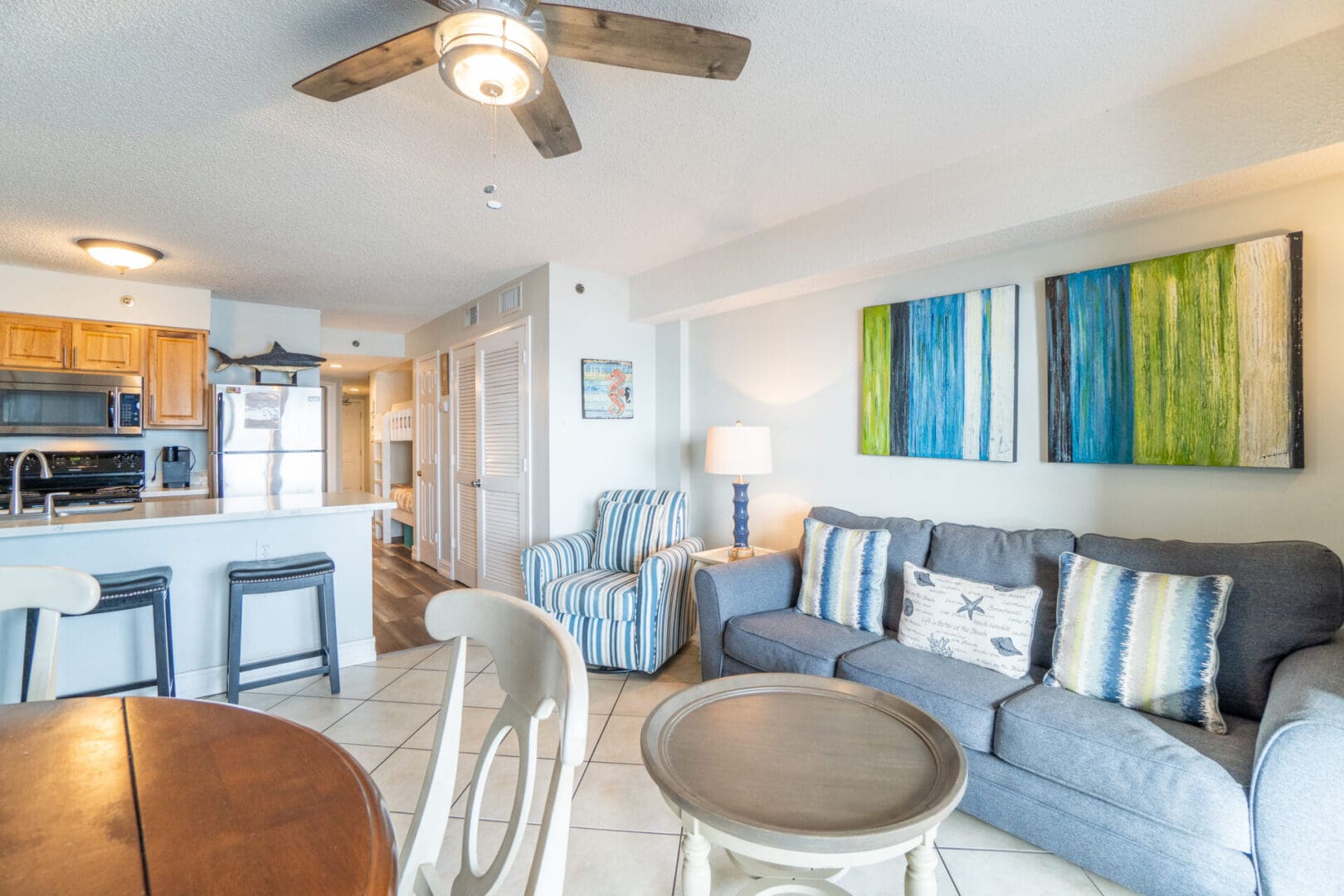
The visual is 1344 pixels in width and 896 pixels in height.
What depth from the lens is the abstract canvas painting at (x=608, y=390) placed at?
4.02m

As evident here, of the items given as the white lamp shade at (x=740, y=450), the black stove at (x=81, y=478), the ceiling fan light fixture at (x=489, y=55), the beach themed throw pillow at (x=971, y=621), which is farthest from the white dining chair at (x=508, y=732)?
the black stove at (x=81, y=478)

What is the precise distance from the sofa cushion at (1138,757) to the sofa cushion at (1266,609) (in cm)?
10

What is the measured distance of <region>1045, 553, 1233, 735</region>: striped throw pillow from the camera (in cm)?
177

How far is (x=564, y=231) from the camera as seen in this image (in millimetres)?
3293

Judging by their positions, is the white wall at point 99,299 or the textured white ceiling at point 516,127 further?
the white wall at point 99,299

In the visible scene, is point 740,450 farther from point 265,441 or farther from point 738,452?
point 265,441

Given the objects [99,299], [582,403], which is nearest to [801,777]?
[582,403]

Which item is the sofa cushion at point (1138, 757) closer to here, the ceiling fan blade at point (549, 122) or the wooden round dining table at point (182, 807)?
the wooden round dining table at point (182, 807)

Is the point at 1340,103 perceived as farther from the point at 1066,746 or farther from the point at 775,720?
the point at 775,720

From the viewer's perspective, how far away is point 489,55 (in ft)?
4.48

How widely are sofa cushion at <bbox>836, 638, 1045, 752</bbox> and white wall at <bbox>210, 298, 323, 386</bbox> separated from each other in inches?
200

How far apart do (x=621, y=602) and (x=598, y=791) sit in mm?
995

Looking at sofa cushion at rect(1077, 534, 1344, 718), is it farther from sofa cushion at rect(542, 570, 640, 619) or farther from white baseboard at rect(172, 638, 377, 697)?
white baseboard at rect(172, 638, 377, 697)

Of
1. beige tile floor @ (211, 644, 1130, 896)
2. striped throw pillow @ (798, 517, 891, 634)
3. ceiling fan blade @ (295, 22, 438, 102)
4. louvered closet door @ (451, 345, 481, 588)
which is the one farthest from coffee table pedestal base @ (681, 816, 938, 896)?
louvered closet door @ (451, 345, 481, 588)
